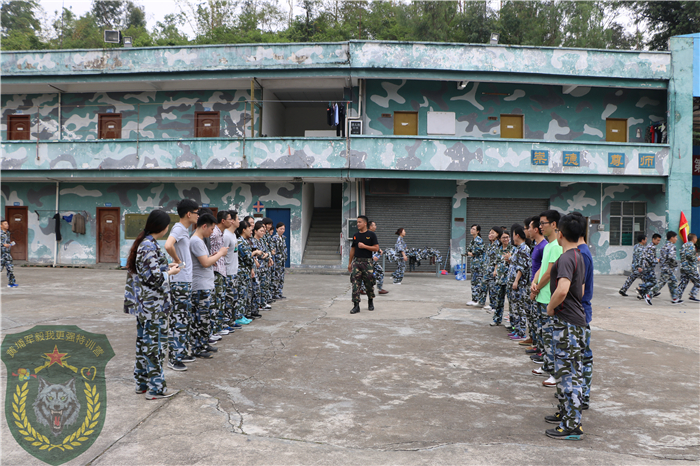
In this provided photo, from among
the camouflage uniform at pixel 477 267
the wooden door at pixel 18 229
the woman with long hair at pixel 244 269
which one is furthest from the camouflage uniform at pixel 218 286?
the wooden door at pixel 18 229

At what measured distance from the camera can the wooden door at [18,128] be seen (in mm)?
19906

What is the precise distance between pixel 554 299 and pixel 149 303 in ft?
11.9

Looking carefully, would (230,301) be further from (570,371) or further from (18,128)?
(18,128)

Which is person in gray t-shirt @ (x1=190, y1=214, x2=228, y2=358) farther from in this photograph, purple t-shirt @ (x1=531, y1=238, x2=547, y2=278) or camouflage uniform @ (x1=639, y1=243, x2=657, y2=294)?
camouflage uniform @ (x1=639, y1=243, x2=657, y2=294)

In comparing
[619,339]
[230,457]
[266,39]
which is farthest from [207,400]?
[266,39]

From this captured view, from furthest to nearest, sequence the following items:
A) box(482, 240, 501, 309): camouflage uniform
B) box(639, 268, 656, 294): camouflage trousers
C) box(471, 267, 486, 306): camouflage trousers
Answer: box(639, 268, 656, 294): camouflage trousers, box(471, 267, 486, 306): camouflage trousers, box(482, 240, 501, 309): camouflage uniform

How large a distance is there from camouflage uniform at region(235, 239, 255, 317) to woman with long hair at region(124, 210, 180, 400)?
332 centimetres

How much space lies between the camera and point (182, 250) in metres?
5.54

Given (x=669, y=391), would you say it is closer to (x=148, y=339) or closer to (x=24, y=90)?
(x=148, y=339)

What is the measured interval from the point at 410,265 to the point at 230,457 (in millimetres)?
14939

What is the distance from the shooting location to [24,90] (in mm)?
19516

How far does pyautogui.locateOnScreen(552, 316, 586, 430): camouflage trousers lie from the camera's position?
3934mm

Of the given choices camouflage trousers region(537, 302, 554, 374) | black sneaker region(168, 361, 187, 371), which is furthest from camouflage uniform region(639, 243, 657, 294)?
black sneaker region(168, 361, 187, 371)

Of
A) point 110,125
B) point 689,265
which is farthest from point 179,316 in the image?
point 110,125
